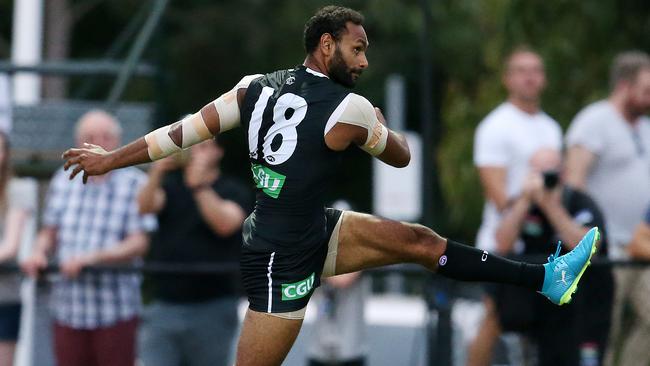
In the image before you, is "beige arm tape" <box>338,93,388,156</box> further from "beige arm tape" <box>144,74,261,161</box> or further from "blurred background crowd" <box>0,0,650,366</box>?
"blurred background crowd" <box>0,0,650,366</box>

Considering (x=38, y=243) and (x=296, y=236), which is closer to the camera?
(x=296, y=236)

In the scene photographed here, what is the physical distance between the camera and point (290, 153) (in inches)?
240

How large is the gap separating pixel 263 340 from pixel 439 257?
→ 890mm

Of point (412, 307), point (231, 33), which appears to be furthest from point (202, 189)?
point (231, 33)

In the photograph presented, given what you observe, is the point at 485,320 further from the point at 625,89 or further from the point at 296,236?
the point at 296,236

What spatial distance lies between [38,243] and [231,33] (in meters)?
17.0

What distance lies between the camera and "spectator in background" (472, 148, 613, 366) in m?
8.30

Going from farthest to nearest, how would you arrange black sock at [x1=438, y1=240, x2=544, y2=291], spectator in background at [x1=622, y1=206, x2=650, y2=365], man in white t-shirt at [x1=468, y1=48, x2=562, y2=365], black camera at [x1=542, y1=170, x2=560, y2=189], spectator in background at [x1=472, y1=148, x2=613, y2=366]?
1. spectator in background at [x1=622, y1=206, x2=650, y2=365]
2. man in white t-shirt at [x1=468, y1=48, x2=562, y2=365]
3. spectator in background at [x1=472, y1=148, x2=613, y2=366]
4. black camera at [x1=542, y1=170, x2=560, y2=189]
5. black sock at [x1=438, y1=240, x2=544, y2=291]

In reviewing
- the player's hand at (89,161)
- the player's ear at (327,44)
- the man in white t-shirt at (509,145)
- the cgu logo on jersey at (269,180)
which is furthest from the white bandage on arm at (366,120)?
the man in white t-shirt at (509,145)

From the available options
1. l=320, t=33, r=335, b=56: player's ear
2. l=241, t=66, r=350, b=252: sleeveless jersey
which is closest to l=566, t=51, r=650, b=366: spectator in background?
l=241, t=66, r=350, b=252: sleeveless jersey

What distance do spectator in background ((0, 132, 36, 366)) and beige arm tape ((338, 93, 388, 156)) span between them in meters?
3.19

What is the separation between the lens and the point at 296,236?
245 inches

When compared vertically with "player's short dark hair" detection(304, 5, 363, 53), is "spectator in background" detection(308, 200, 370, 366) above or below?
below

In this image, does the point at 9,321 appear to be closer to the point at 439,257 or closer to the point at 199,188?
the point at 199,188
